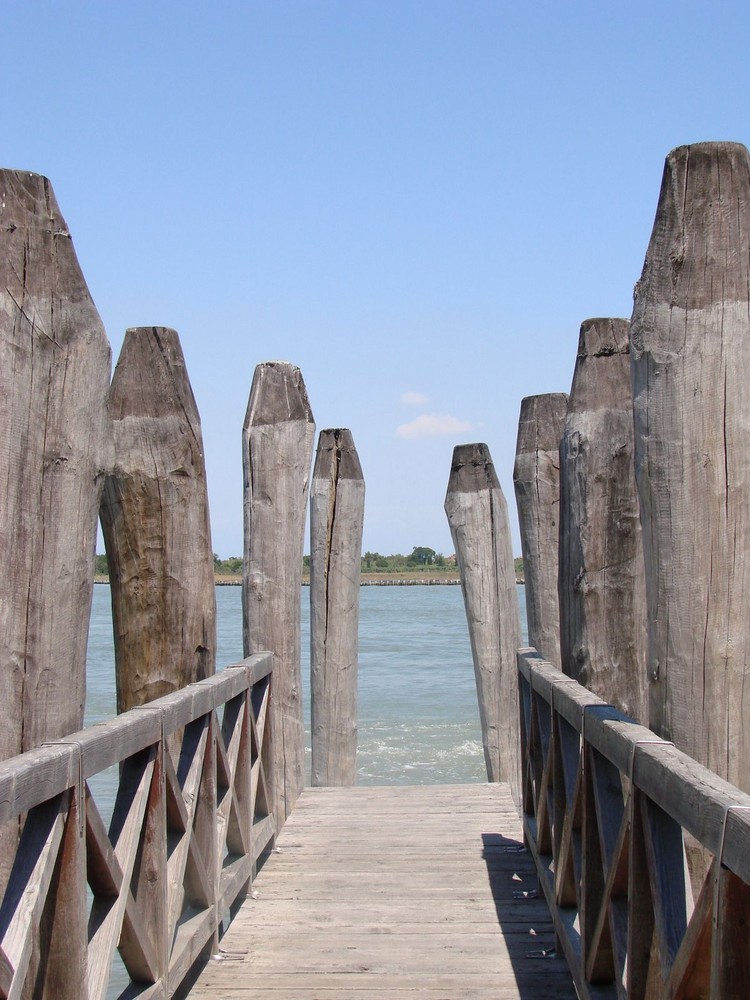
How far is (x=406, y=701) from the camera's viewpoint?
20375mm

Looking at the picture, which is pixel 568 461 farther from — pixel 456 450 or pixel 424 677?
pixel 424 677

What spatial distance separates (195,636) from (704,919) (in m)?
2.40

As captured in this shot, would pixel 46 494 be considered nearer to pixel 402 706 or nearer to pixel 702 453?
pixel 702 453

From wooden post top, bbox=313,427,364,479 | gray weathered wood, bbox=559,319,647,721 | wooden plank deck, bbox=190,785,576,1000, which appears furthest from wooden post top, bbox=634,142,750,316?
wooden post top, bbox=313,427,364,479

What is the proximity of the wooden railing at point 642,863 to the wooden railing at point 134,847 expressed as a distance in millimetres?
1274

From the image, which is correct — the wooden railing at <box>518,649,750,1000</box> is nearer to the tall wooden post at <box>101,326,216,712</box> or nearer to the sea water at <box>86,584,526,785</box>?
the tall wooden post at <box>101,326,216,712</box>

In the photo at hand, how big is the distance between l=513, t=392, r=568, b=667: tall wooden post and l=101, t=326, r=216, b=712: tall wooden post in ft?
11.0

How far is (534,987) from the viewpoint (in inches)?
150

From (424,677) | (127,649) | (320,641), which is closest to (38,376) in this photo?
(127,649)

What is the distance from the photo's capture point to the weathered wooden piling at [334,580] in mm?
7188

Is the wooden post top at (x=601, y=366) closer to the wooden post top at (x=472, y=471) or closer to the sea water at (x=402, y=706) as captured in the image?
the wooden post top at (x=472, y=471)

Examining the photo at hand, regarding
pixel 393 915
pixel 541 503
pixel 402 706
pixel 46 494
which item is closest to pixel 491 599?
pixel 541 503

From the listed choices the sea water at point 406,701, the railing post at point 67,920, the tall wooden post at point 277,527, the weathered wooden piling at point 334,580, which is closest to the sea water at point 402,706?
the sea water at point 406,701

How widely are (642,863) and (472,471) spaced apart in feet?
16.6
